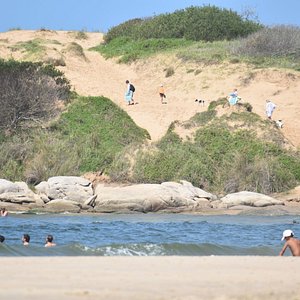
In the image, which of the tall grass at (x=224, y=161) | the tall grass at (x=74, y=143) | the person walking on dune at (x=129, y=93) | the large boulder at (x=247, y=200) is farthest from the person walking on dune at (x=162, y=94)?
the large boulder at (x=247, y=200)

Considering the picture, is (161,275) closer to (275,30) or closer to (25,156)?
(25,156)

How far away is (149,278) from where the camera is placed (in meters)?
12.0

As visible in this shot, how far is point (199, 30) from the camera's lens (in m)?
60.0

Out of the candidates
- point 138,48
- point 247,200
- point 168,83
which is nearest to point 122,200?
point 247,200

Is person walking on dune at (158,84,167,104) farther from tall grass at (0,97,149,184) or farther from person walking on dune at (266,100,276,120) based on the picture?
person walking on dune at (266,100,276,120)

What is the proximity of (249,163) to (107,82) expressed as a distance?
17.1 m

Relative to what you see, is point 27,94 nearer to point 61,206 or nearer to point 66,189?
point 66,189

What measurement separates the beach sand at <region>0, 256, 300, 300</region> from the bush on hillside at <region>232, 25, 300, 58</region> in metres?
39.3

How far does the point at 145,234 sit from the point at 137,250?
15.2ft

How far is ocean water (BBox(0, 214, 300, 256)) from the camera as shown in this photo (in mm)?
19688

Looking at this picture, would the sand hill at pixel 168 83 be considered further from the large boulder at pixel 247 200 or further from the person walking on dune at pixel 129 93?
the large boulder at pixel 247 200

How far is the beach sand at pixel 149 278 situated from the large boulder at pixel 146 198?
15747 mm

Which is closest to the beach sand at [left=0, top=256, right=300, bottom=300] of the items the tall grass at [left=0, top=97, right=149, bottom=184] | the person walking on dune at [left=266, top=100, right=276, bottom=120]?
the tall grass at [left=0, top=97, right=149, bottom=184]

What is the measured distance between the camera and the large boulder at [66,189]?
31.5 m
